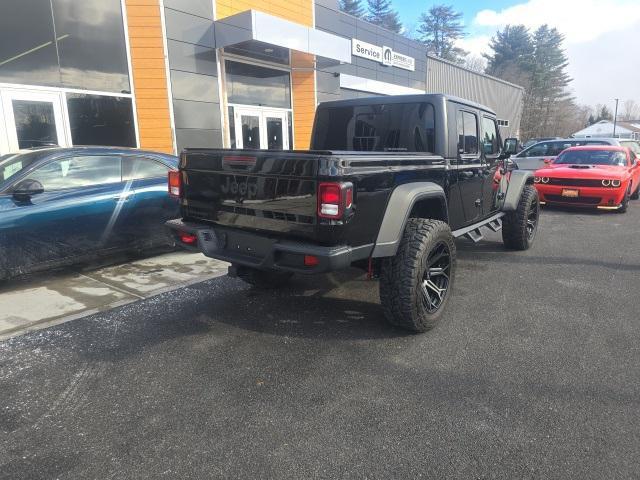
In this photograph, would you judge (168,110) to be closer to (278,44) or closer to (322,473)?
(278,44)

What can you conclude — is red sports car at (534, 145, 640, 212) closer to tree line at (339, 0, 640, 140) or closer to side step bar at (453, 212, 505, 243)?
side step bar at (453, 212, 505, 243)

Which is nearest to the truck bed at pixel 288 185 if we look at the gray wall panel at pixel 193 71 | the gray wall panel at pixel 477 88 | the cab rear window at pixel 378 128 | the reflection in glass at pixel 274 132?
the cab rear window at pixel 378 128

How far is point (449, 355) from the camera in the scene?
3131 mm

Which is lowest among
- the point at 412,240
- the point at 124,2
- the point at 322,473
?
the point at 322,473

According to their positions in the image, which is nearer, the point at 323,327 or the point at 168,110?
the point at 323,327

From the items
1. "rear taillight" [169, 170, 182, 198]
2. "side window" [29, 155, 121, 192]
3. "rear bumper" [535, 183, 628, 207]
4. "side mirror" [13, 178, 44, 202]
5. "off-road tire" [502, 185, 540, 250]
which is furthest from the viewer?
"rear bumper" [535, 183, 628, 207]

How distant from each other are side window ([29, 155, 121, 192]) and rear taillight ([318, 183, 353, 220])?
11.2 feet

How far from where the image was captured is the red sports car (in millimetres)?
8867

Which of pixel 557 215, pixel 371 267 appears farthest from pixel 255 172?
pixel 557 215

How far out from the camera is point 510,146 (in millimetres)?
5383

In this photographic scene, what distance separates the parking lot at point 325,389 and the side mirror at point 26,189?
1.49m

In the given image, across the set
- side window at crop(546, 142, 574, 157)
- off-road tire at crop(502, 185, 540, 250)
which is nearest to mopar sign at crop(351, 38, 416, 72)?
side window at crop(546, 142, 574, 157)

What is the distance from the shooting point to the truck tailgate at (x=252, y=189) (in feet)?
9.35

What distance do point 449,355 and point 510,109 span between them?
120ft
